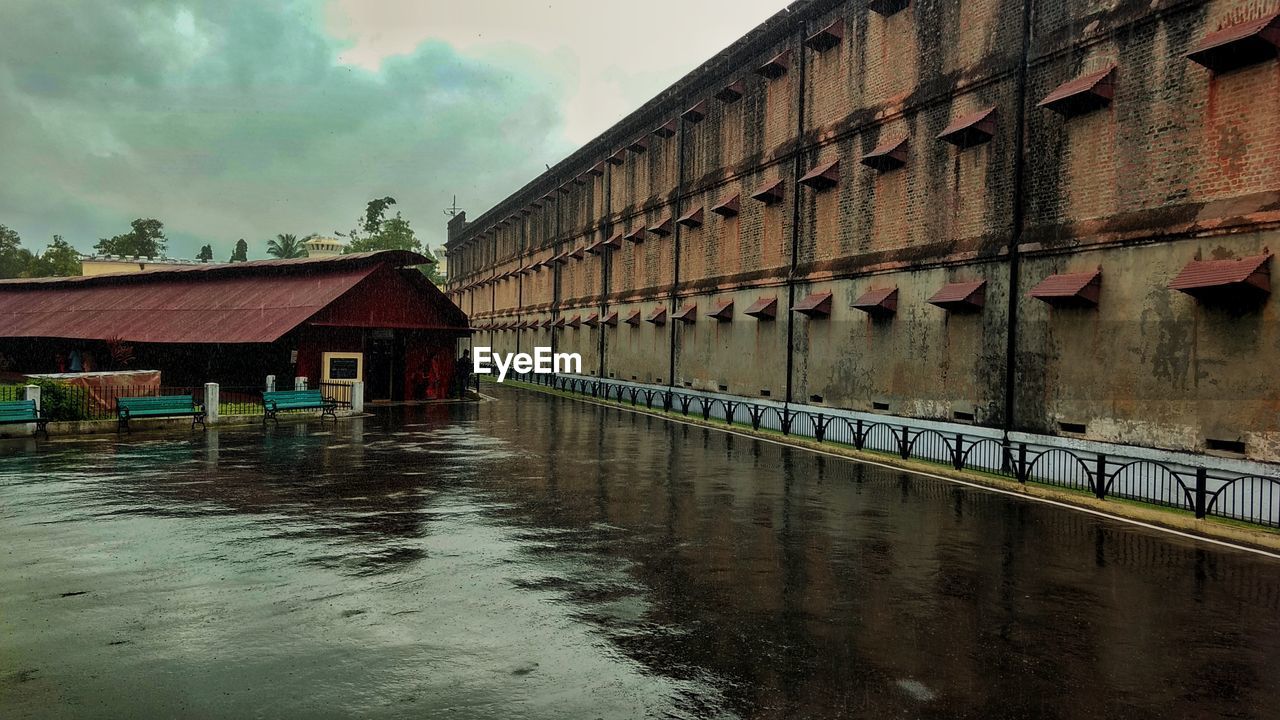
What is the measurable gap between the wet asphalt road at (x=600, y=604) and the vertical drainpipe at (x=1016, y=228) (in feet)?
17.5

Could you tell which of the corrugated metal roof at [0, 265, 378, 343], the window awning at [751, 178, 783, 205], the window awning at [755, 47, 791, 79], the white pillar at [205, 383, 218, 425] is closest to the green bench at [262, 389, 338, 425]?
the white pillar at [205, 383, 218, 425]

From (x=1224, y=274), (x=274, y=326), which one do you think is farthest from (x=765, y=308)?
(x=274, y=326)

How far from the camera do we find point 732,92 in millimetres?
32406

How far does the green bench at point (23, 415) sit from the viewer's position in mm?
19453

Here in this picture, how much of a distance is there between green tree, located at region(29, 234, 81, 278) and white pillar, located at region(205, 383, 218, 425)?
8106cm

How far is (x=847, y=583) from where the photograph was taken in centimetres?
861

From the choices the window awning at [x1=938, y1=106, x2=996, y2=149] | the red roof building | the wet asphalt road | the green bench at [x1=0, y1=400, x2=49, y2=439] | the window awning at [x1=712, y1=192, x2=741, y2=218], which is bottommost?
the wet asphalt road

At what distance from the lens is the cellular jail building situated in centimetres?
1436

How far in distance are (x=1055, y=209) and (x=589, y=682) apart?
16.6 metres

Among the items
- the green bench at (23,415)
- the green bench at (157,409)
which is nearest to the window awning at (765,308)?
the green bench at (157,409)

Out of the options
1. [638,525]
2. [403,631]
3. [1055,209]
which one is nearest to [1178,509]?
[1055,209]

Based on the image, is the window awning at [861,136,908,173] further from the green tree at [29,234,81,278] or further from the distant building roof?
the green tree at [29,234,81,278]

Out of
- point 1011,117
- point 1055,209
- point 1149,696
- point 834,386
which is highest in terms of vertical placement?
point 1011,117

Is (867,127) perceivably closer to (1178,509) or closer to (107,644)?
(1178,509)
